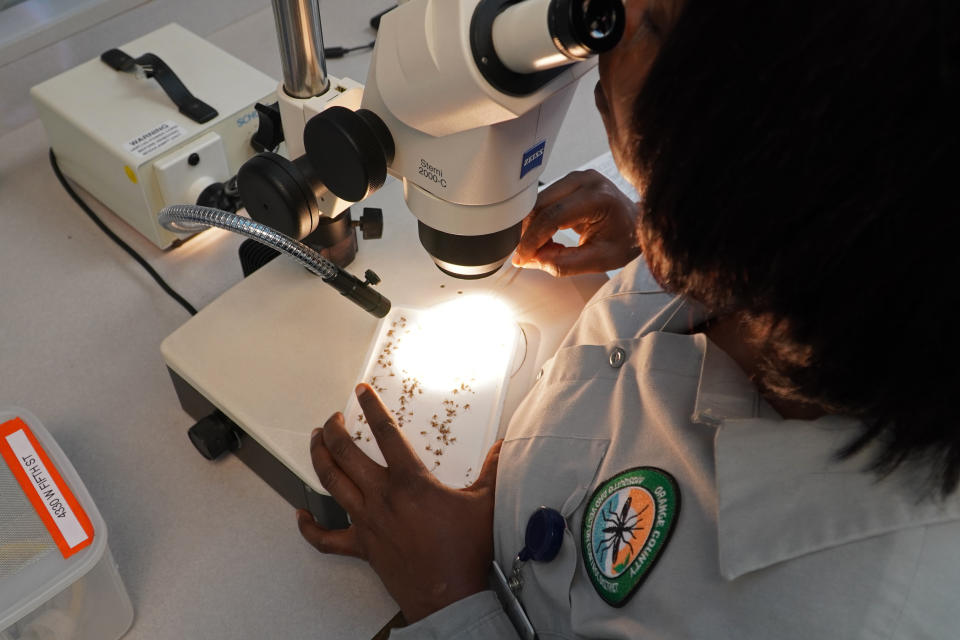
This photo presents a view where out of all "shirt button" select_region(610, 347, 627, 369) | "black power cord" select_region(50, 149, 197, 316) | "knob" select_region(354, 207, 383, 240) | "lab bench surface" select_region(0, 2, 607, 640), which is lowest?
"lab bench surface" select_region(0, 2, 607, 640)

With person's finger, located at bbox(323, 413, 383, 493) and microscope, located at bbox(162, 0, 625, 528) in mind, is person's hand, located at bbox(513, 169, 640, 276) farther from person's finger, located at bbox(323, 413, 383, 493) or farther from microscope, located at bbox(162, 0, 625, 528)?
person's finger, located at bbox(323, 413, 383, 493)

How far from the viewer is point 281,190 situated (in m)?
0.77

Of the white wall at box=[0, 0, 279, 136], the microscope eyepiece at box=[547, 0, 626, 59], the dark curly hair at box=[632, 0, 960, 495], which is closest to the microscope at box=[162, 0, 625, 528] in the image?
the microscope eyepiece at box=[547, 0, 626, 59]

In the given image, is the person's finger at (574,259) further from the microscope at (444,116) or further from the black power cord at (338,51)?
the black power cord at (338,51)

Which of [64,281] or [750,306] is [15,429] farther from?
[750,306]

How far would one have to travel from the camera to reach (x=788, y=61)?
457 millimetres

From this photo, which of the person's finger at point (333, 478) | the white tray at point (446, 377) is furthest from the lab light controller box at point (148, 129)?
the person's finger at point (333, 478)

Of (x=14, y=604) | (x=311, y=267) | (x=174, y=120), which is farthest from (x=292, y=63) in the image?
(x=14, y=604)

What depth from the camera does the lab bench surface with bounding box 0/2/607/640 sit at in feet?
2.76

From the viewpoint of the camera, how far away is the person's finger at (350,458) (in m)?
0.81

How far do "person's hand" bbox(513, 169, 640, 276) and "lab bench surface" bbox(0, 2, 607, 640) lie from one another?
32 centimetres

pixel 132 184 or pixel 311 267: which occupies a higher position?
pixel 311 267

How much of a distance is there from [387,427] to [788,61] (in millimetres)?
516

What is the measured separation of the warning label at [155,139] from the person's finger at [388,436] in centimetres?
53
